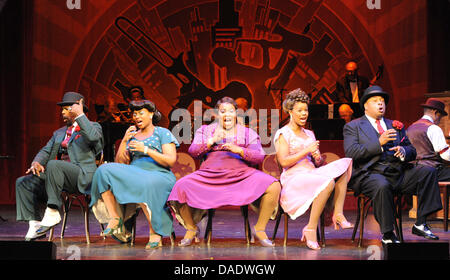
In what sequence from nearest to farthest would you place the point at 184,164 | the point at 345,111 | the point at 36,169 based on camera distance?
1. the point at 36,169
2. the point at 184,164
3. the point at 345,111

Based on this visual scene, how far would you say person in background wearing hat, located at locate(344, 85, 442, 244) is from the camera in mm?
4426

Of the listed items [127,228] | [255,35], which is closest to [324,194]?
[127,228]

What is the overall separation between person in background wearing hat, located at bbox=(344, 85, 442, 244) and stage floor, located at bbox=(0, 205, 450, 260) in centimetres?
50

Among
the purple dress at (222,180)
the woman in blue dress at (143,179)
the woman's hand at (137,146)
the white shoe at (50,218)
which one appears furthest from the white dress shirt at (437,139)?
the white shoe at (50,218)

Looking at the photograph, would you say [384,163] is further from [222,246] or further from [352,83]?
[352,83]

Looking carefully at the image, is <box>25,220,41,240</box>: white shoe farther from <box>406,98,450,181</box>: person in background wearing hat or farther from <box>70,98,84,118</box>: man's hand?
<box>406,98,450,181</box>: person in background wearing hat

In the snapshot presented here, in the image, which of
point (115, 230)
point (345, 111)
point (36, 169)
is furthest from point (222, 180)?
point (345, 111)

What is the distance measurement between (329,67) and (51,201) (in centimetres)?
756

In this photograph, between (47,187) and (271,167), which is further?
(271,167)

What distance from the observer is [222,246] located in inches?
176

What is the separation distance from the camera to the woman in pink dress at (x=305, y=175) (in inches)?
171

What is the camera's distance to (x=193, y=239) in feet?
16.0

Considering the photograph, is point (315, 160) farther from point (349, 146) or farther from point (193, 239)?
point (193, 239)

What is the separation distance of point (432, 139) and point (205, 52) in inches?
239
